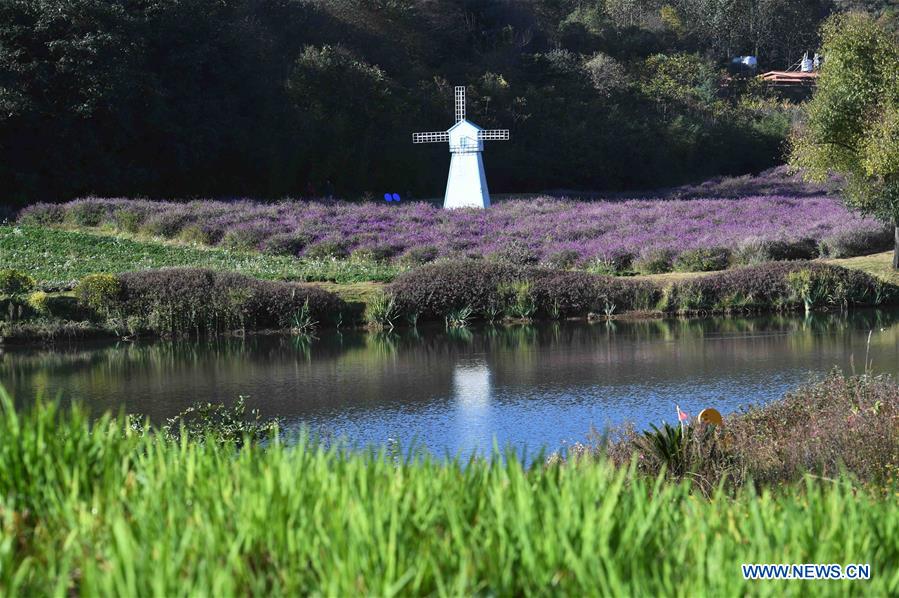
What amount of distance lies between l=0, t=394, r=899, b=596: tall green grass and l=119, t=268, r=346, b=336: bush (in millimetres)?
21288

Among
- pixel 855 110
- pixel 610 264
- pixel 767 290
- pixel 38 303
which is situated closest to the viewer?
pixel 38 303

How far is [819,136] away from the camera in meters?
30.0

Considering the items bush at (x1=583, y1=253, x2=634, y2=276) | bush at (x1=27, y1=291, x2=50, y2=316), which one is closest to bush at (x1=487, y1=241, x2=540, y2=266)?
bush at (x1=583, y1=253, x2=634, y2=276)

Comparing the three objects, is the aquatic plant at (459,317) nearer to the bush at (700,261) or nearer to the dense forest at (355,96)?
the bush at (700,261)

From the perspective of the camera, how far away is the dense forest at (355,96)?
139 ft

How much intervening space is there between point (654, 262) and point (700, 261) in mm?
1303

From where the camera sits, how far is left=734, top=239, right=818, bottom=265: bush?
3134 cm

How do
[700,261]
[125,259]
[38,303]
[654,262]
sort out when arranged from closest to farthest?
1. [38,303]
2. [125,259]
3. [700,261]
4. [654,262]

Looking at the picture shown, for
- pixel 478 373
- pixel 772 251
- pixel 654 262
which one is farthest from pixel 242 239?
pixel 478 373

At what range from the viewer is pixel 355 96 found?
2215 inches

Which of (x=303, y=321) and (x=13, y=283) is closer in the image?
(x=13, y=283)

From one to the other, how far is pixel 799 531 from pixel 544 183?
5674 cm

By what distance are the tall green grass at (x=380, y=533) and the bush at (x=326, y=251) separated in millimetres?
29138

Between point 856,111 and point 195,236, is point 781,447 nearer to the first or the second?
point 856,111
